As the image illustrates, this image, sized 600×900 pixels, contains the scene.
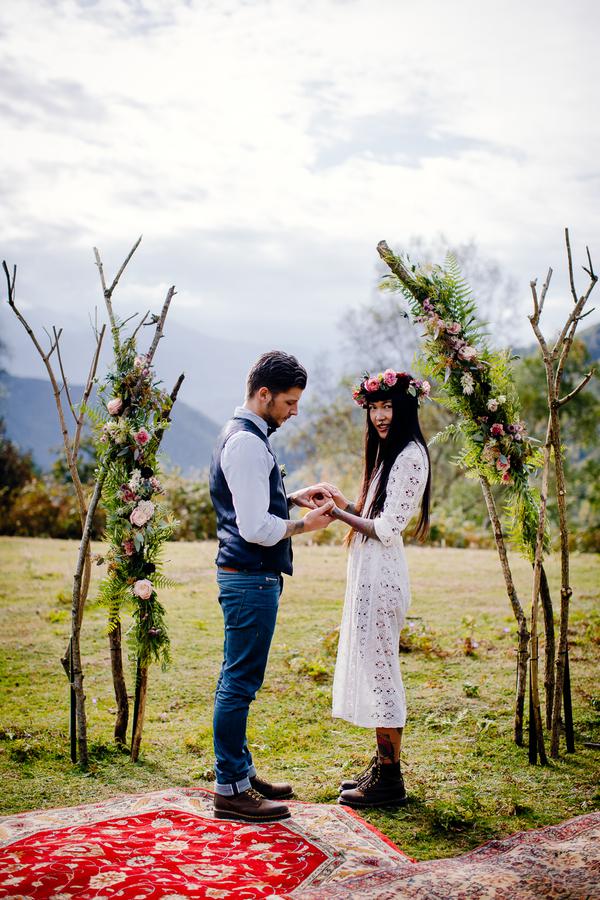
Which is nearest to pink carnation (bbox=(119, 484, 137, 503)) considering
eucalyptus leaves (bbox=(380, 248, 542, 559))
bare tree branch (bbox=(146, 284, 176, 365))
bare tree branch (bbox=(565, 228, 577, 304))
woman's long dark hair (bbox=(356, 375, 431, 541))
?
bare tree branch (bbox=(146, 284, 176, 365))

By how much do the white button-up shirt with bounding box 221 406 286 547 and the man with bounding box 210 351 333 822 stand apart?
11mm

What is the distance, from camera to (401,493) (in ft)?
13.7

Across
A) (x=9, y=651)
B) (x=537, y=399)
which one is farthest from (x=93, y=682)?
(x=537, y=399)

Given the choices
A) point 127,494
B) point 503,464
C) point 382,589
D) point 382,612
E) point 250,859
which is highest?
point 503,464

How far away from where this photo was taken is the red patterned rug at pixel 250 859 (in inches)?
120

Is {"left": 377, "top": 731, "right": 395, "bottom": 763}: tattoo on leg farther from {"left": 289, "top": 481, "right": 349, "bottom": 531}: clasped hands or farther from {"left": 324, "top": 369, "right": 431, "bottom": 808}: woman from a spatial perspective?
{"left": 289, "top": 481, "right": 349, "bottom": 531}: clasped hands

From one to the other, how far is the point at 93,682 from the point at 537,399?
68.0 ft

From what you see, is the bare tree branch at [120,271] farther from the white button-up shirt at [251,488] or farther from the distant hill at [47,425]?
the distant hill at [47,425]

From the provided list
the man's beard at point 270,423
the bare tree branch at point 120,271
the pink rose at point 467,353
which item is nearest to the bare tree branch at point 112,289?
the bare tree branch at point 120,271

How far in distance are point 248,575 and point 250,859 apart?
1.26 m

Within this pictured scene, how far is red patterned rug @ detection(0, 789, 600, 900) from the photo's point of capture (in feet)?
9.98

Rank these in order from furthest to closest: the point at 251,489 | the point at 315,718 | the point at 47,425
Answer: the point at 47,425, the point at 315,718, the point at 251,489

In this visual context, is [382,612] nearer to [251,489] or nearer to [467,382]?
[251,489]

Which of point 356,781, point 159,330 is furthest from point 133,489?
point 356,781
